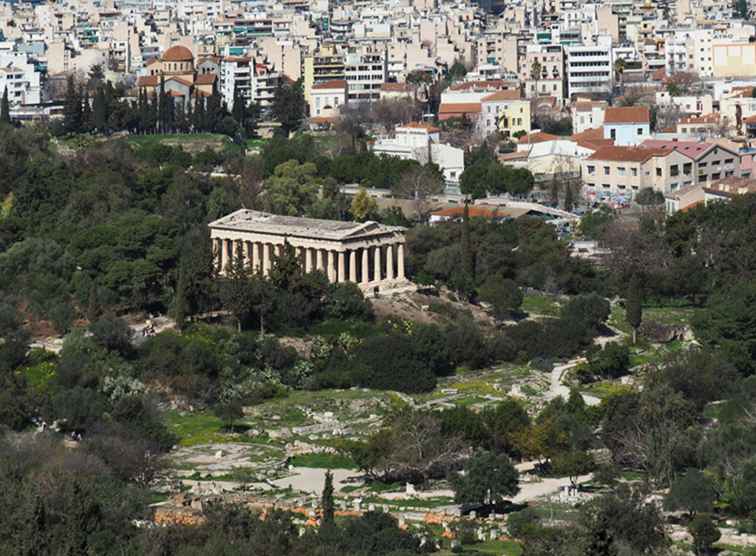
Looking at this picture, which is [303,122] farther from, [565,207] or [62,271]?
[62,271]

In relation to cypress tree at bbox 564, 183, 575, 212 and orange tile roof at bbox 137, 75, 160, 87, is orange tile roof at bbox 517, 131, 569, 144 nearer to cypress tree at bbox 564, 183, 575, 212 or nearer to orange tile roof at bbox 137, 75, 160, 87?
cypress tree at bbox 564, 183, 575, 212

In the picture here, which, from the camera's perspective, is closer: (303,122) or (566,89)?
(303,122)

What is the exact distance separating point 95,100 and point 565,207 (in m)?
19.0

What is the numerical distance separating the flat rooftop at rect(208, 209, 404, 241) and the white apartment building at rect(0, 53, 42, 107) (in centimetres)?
2881

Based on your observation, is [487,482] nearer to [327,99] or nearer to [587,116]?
[587,116]

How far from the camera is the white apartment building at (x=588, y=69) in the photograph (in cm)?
9612

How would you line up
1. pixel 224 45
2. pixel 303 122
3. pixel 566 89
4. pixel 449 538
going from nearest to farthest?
pixel 449 538 < pixel 303 122 < pixel 566 89 < pixel 224 45

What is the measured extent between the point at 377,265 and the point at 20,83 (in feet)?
121

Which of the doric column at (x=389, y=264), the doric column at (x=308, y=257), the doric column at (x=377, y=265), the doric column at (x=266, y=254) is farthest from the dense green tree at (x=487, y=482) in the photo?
the doric column at (x=266, y=254)

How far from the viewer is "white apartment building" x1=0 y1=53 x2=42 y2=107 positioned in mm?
90938

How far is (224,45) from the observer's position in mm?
106938

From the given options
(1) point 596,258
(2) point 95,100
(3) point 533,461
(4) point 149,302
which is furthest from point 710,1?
(3) point 533,461

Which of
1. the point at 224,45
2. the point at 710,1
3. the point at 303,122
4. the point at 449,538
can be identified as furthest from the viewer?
the point at 710,1

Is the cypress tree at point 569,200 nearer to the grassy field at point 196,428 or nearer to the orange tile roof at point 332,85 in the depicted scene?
the orange tile roof at point 332,85
